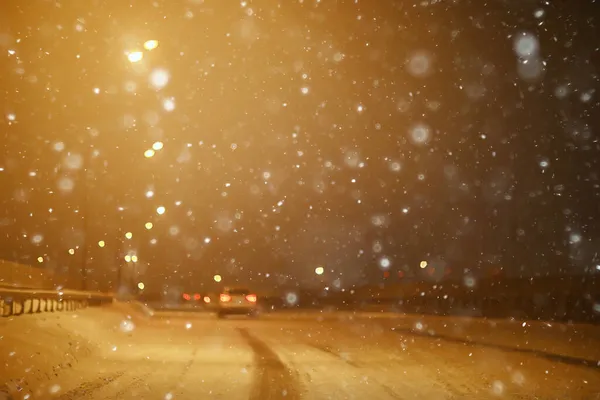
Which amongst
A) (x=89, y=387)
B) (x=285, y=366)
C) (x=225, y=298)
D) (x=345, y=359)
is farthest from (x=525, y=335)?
(x=225, y=298)

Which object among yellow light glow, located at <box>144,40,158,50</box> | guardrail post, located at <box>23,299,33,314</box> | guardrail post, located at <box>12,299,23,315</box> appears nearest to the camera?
guardrail post, located at <box>12,299,23,315</box>

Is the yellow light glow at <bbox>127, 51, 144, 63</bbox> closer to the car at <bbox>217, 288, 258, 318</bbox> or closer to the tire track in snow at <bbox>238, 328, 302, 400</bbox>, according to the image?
the tire track in snow at <bbox>238, 328, 302, 400</bbox>

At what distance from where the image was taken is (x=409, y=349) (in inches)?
875

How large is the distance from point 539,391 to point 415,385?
6.68 ft

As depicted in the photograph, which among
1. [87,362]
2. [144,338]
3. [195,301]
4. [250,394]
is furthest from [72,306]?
[195,301]

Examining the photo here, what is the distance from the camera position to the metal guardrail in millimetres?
18797

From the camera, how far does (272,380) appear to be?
49.2ft

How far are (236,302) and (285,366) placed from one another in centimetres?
2855

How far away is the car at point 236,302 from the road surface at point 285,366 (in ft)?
61.8

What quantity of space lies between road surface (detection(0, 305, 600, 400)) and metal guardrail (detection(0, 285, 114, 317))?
1.58 ft

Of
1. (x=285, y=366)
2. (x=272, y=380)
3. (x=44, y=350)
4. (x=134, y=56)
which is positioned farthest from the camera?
(x=134, y=56)

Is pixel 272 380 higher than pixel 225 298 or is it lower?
lower

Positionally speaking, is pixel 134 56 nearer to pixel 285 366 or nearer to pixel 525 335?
pixel 285 366

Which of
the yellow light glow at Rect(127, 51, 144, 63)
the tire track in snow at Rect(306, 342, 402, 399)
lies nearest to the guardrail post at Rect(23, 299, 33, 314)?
the yellow light glow at Rect(127, 51, 144, 63)
